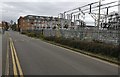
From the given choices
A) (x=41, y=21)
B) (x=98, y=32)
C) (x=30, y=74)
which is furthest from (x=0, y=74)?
(x=41, y=21)

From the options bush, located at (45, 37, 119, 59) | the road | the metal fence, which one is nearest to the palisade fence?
the metal fence

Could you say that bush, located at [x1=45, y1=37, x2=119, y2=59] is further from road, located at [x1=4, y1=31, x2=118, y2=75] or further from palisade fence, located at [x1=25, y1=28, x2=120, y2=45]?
palisade fence, located at [x1=25, y1=28, x2=120, y2=45]

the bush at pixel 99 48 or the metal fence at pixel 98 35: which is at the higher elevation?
the metal fence at pixel 98 35

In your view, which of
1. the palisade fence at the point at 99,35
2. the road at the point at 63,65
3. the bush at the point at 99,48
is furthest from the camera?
the palisade fence at the point at 99,35

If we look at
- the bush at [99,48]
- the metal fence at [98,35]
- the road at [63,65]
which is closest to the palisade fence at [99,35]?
the metal fence at [98,35]

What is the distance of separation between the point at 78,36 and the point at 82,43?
27.8 ft

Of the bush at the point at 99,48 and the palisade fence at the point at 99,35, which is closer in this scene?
the bush at the point at 99,48

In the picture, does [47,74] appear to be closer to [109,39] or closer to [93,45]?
[93,45]

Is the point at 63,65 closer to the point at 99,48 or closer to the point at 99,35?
the point at 99,48

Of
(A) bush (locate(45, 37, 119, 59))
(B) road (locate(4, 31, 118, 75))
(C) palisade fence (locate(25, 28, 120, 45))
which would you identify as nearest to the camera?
(B) road (locate(4, 31, 118, 75))

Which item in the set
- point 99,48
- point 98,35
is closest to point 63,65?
point 99,48

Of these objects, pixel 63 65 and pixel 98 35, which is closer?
pixel 63 65

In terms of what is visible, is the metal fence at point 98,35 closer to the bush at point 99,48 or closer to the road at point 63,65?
the bush at point 99,48

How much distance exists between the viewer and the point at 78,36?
1239 inches
